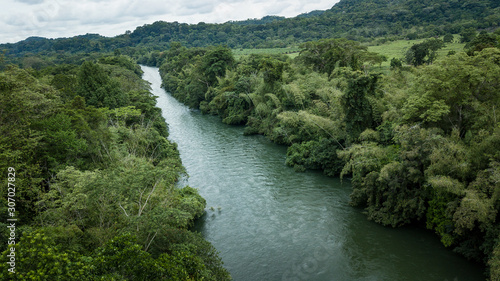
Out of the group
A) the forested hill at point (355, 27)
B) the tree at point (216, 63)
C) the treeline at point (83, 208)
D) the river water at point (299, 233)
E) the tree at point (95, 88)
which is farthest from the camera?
the forested hill at point (355, 27)

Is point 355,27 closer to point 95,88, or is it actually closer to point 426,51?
point 426,51

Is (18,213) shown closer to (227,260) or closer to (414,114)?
(227,260)

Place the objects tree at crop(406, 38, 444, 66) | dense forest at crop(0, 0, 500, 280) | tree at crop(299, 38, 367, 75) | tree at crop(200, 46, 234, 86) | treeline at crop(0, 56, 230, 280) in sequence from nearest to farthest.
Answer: treeline at crop(0, 56, 230, 280) < dense forest at crop(0, 0, 500, 280) < tree at crop(406, 38, 444, 66) < tree at crop(299, 38, 367, 75) < tree at crop(200, 46, 234, 86)

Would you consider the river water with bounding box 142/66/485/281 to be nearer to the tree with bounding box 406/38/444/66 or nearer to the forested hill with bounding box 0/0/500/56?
the tree with bounding box 406/38/444/66

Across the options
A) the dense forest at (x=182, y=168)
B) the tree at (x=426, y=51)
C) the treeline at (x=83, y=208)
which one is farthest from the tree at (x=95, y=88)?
the tree at (x=426, y=51)

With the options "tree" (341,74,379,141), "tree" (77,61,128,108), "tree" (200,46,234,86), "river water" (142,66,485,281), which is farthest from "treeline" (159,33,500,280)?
"tree" (200,46,234,86)

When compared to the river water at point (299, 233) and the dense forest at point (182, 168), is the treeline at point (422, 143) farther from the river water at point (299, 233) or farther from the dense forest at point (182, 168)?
the river water at point (299, 233)

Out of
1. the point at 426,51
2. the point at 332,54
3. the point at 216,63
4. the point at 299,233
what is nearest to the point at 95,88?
the point at 299,233
